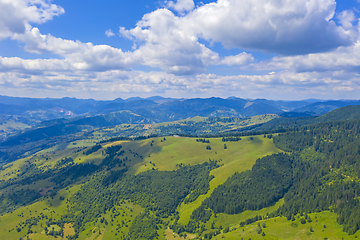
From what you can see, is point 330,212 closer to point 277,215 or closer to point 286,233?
point 277,215

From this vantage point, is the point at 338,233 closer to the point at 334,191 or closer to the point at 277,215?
the point at 277,215

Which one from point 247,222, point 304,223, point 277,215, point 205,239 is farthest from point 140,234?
point 304,223

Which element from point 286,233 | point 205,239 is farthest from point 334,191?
point 205,239

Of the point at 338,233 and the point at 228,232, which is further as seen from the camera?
the point at 228,232

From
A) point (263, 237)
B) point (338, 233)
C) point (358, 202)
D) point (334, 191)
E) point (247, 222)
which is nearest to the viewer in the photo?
point (338, 233)

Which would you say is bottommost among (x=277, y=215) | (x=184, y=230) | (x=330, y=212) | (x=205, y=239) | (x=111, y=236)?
(x=111, y=236)

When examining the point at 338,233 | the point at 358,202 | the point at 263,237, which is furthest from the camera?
the point at 358,202

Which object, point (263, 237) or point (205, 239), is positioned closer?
point (263, 237)

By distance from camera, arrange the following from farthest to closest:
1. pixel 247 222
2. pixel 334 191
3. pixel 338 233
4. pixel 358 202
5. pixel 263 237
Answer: pixel 334 191 → pixel 247 222 → pixel 358 202 → pixel 263 237 → pixel 338 233

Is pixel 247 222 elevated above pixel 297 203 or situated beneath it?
situated beneath
